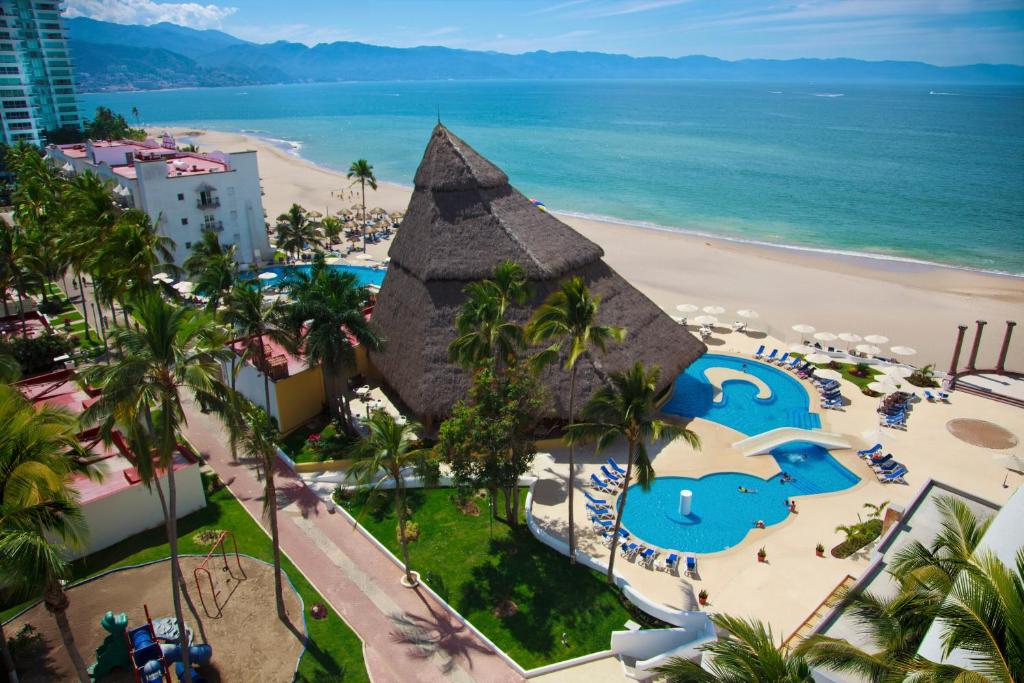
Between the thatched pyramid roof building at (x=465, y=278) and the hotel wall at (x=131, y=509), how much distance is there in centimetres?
900

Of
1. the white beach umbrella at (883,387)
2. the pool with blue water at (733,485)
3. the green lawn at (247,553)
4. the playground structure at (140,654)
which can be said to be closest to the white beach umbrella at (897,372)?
the white beach umbrella at (883,387)

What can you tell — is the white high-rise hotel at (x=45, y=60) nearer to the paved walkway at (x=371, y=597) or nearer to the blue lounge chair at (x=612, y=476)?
the paved walkway at (x=371, y=597)

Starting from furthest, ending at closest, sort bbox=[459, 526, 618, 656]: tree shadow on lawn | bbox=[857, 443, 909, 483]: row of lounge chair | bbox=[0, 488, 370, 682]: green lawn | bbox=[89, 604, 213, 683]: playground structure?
bbox=[857, 443, 909, 483]: row of lounge chair
bbox=[459, 526, 618, 656]: tree shadow on lawn
bbox=[0, 488, 370, 682]: green lawn
bbox=[89, 604, 213, 683]: playground structure

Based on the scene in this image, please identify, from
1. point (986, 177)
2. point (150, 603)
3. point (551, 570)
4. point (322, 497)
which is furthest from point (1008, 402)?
point (986, 177)

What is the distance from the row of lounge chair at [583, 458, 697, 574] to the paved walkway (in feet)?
20.8

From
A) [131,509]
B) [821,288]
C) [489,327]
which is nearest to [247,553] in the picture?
[131,509]

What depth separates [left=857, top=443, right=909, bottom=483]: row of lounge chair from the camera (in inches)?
1061

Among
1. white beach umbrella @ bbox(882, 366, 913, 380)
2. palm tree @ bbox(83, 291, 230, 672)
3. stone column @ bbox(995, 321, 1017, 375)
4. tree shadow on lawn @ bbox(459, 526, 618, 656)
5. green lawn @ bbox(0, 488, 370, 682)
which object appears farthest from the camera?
stone column @ bbox(995, 321, 1017, 375)

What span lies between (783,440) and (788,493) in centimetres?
356

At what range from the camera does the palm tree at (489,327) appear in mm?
22234

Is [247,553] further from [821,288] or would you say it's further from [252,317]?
[821,288]

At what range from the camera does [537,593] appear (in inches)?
811

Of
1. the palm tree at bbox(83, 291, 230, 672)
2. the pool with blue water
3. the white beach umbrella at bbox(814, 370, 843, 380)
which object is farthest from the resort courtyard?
the palm tree at bbox(83, 291, 230, 672)

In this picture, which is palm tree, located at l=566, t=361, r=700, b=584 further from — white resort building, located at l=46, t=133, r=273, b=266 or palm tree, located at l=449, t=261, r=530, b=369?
white resort building, located at l=46, t=133, r=273, b=266
